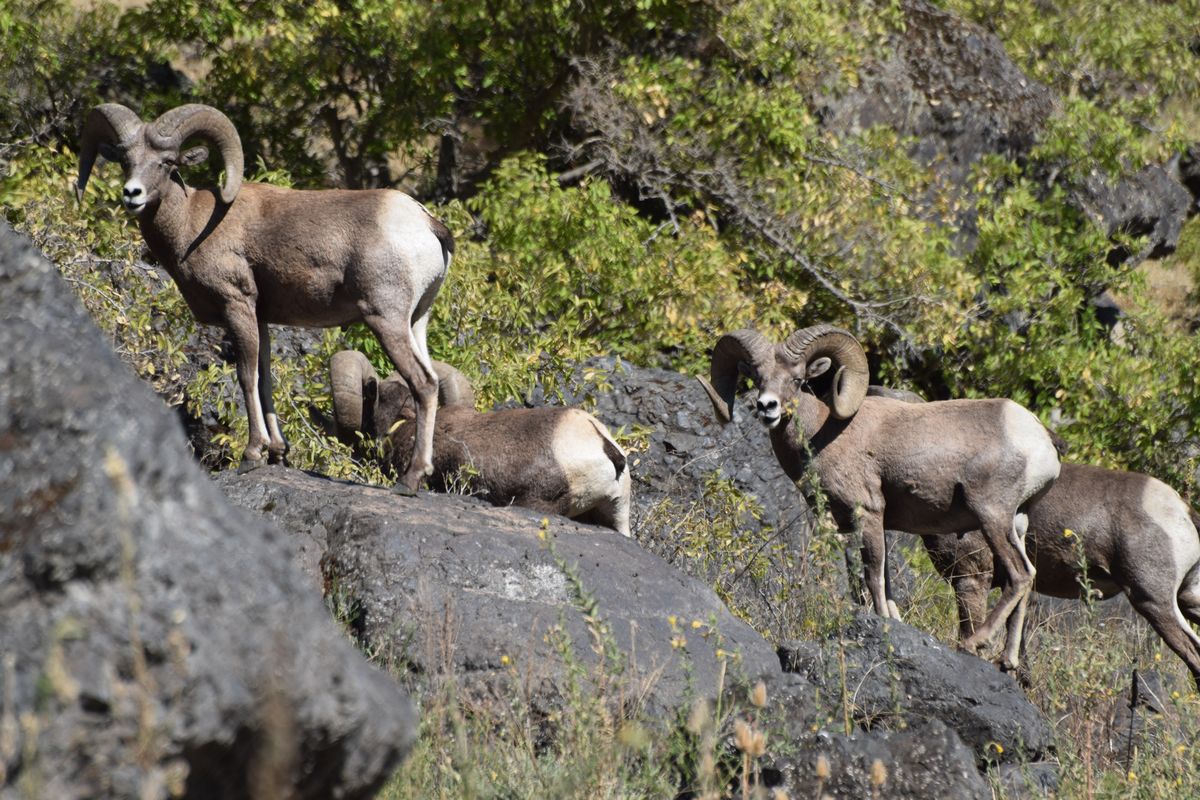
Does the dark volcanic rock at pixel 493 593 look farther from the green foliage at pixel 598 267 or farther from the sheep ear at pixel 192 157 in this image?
the green foliage at pixel 598 267

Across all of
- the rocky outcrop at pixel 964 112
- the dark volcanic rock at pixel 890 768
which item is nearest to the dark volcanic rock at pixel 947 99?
the rocky outcrop at pixel 964 112

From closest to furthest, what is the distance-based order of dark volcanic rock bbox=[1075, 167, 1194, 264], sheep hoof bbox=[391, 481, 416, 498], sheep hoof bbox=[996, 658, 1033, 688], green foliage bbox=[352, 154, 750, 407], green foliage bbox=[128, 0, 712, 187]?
sheep hoof bbox=[391, 481, 416, 498], sheep hoof bbox=[996, 658, 1033, 688], green foliage bbox=[352, 154, 750, 407], green foliage bbox=[128, 0, 712, 187], dark volcanic rock bbox=[1075, 167, 1194, 264]

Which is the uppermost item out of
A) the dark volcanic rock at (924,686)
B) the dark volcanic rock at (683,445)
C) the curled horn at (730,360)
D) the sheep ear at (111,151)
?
the sheep ear at (111,151)

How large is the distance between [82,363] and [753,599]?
5.75m

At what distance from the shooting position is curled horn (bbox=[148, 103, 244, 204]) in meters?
7.39

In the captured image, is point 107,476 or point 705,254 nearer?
point 107,476

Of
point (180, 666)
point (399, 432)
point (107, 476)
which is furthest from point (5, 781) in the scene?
point (399, 432)

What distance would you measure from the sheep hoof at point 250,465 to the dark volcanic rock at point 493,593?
0.17 metres

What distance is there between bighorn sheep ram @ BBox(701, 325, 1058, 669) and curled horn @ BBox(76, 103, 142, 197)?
3.70 meters

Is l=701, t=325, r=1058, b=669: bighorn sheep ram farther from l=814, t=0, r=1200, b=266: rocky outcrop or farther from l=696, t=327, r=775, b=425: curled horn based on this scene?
l=814, t=0, r=1200, b=266: rocky outcrop

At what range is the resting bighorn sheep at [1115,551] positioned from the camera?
8.41 m

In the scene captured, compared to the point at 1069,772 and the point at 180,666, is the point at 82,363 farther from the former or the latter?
the point at 1069,772

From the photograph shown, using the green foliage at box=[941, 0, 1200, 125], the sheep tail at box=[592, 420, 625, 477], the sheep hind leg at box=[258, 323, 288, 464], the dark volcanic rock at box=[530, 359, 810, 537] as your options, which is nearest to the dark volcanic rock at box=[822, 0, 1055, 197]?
the green foliage at box=[941, 0, 1200, 125]

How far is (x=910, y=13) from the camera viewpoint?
17.0 m
